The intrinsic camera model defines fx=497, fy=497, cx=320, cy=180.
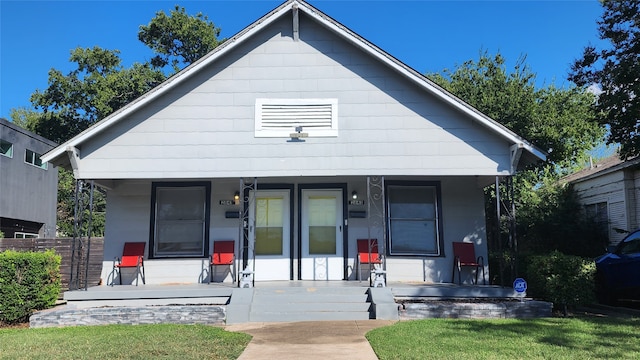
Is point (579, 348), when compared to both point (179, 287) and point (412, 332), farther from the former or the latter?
point (179, 287)

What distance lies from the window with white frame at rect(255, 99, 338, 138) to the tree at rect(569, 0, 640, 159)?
231 inches

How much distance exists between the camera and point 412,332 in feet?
24.8

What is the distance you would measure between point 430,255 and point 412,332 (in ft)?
14.7

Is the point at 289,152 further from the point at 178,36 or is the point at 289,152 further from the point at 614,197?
the point at 178,36

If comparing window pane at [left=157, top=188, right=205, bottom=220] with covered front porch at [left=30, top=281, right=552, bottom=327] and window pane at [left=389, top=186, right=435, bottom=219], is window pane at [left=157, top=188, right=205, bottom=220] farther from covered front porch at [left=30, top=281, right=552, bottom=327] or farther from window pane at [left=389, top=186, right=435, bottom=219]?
window pane at [left=389, top=186, right=435, bottom=219]

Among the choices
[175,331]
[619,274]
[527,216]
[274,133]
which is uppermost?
[274,133]

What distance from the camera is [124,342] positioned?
721cm

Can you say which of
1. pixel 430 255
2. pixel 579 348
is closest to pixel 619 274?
pixel 430 255

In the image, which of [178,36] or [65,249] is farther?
[178,36]

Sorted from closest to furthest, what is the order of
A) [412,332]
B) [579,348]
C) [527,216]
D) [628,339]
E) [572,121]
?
1. [579,348]
2. [628,339]
3. [412,332]
4. [572,121]
5. [527,216]

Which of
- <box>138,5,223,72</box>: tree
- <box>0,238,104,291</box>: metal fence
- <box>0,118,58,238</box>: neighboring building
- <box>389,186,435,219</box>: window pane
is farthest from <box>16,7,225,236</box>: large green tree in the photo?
<box>389,186,435,219</box>: window pane

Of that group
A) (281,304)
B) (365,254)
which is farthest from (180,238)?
(365,254)

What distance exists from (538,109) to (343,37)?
8.94m

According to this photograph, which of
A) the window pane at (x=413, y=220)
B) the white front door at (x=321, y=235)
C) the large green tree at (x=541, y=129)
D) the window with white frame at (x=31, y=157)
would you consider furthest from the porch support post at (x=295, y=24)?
the window with white frame at (x=31, y=157)
